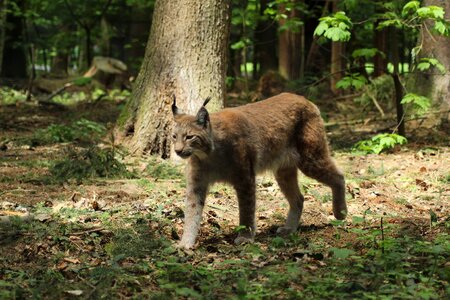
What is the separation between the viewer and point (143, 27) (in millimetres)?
24469

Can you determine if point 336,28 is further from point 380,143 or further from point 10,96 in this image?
point 10,96

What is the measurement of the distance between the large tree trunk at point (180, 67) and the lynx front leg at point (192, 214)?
3.33 meters

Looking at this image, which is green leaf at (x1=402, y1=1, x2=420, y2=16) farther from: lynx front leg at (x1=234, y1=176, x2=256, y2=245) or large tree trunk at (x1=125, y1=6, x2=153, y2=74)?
large tree trunk at (x1=125, y1=6, x2=153, y2=74)

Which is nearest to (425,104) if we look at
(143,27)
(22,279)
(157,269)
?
(157,269)

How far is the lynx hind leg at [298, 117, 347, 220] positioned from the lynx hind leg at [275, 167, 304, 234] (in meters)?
0.21

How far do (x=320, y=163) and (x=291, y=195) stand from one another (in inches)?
18.6

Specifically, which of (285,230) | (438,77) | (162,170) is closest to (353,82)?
(438,77)

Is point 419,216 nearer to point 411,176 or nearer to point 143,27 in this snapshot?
point 411,176

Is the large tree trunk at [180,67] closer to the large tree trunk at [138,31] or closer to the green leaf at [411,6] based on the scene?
the green leaf at [411,6]

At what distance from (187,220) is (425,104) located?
17.5 ft

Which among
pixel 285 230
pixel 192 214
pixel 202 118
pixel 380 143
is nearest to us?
pixel 202 118

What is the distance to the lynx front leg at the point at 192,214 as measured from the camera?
6.28 m

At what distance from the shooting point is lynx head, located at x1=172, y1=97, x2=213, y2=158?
6.24 meters

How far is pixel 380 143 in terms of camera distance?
10.4 metres
